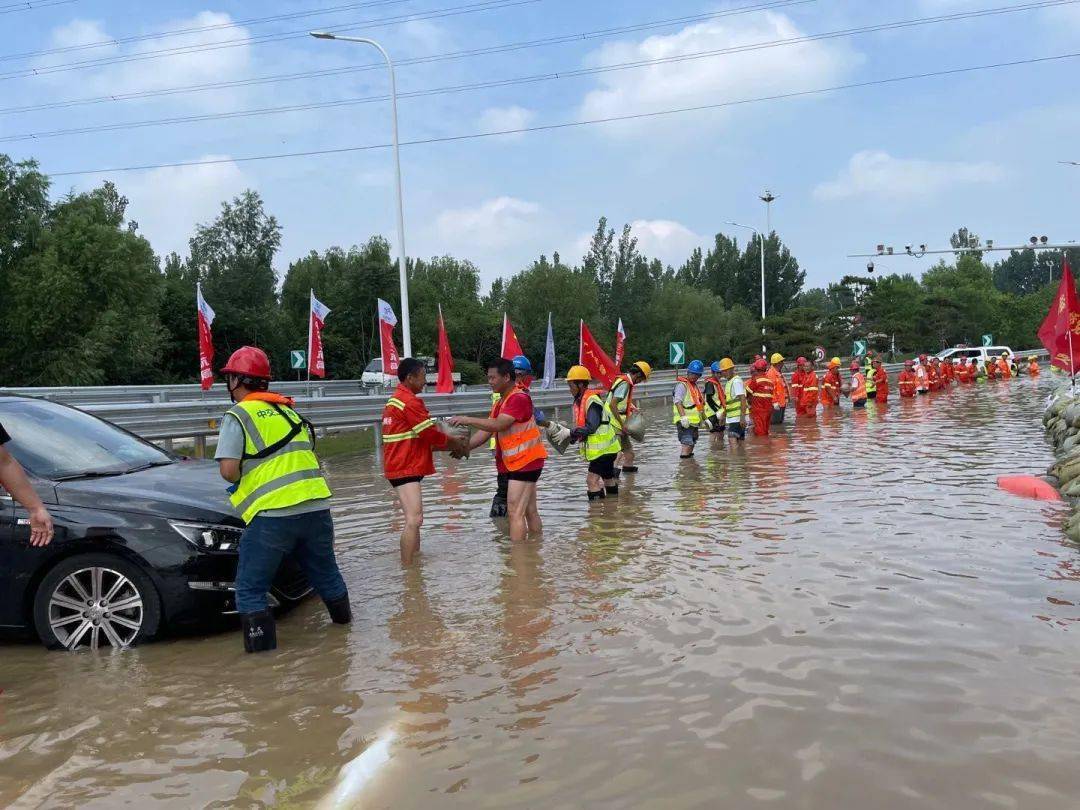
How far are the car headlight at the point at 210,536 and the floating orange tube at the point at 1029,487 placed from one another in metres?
7.80

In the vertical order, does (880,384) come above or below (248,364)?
below

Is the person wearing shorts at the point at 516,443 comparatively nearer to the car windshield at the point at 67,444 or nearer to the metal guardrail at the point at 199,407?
the car windshield at the point at 67,444

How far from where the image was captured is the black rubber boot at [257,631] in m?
5.50

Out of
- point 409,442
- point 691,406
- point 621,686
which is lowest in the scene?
point 621,686

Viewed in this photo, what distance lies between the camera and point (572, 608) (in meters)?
6.25

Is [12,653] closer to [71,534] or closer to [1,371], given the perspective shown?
[71,534]

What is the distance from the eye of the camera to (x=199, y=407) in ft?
46.6

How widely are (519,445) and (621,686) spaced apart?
3861 millimetres

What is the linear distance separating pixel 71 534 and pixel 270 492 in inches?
45.8

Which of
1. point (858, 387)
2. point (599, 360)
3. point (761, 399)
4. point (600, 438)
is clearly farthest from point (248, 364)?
point (858, 387)

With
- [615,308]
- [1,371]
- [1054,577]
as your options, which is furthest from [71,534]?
[615,308]

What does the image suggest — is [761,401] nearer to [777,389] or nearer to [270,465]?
[777,389]

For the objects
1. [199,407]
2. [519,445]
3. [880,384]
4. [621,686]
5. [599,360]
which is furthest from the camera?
[880,384]

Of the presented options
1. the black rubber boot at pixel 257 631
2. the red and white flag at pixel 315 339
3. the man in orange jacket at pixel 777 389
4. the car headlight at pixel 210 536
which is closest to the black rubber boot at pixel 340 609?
the black rubber boot at pixel 257 631
